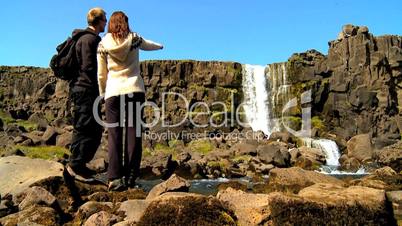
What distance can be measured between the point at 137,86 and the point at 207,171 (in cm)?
2629

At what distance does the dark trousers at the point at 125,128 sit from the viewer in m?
7.04

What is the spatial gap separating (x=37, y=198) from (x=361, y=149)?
3915cm

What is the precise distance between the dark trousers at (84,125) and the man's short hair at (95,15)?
109 cm

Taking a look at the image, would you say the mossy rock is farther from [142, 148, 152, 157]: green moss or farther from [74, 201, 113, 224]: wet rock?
[74, 201, 113, 224]: wet rock

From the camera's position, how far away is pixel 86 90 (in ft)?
24.1

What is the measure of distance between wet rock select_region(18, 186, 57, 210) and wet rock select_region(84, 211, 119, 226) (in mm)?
978

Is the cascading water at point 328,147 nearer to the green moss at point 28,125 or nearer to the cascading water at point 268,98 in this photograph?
the cascading water at point 268,98

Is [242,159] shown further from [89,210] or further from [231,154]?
[89,210]

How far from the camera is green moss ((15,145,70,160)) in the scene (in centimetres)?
→ 4121

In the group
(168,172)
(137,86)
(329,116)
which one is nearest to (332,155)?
(329,116)

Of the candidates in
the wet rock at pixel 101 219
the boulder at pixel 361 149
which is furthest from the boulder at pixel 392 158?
the wet rock at pixel 101 219

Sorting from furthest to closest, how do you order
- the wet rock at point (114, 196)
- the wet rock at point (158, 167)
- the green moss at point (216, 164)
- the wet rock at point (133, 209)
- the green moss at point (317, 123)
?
the green moss at point (317, 123) < the green moss at point (216, 164) < the wet rock at point (158, 167) < the wet rock at point (114, 196) < the wet rock at point (133, 209)

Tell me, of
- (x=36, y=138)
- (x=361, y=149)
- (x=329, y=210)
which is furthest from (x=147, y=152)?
(x=329, y=210)

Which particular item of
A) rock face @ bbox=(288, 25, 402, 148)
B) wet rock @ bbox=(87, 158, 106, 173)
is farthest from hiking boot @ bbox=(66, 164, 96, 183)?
rock face @ bbox=(288, 25, 402, 148)
